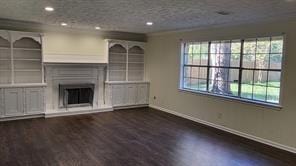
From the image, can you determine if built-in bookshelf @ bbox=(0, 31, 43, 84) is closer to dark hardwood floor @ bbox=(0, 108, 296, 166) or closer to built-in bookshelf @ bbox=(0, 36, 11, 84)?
built-in bookshelf @ bbox=(0, 36, 11, 84)

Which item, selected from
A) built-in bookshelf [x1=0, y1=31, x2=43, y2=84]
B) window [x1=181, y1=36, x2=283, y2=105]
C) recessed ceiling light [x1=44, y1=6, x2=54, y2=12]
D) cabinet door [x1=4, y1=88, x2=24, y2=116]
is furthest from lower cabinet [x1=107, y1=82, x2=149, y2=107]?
recessed ceiling light [x1=44, y1=6, x2=54, y2=12]

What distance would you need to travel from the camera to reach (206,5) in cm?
354

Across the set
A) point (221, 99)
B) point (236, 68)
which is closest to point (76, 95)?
point (221, 99)

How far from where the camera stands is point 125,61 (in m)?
7.57

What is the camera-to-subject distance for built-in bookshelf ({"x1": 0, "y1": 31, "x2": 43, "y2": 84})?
577 cm

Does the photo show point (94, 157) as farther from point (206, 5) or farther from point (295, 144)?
point (295, 144)

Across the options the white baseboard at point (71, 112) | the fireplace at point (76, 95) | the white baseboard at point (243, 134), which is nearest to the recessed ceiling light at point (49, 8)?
the fireplace at point (76, 95)

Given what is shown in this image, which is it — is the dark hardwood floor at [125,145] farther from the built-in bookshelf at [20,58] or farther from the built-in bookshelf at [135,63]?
the built-in bookshelf at [135,63]

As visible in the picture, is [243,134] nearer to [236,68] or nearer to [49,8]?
[236,68]

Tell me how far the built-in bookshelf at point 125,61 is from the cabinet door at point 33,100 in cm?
205

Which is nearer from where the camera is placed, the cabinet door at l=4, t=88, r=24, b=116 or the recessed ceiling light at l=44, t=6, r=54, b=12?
the recessed ceiling light at l=44, t=6, r=54, b=12

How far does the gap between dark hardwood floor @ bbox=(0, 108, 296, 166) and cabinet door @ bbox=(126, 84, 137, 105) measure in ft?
4.80

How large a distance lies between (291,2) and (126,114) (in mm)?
4739

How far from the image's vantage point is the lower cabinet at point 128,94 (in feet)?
23.6
